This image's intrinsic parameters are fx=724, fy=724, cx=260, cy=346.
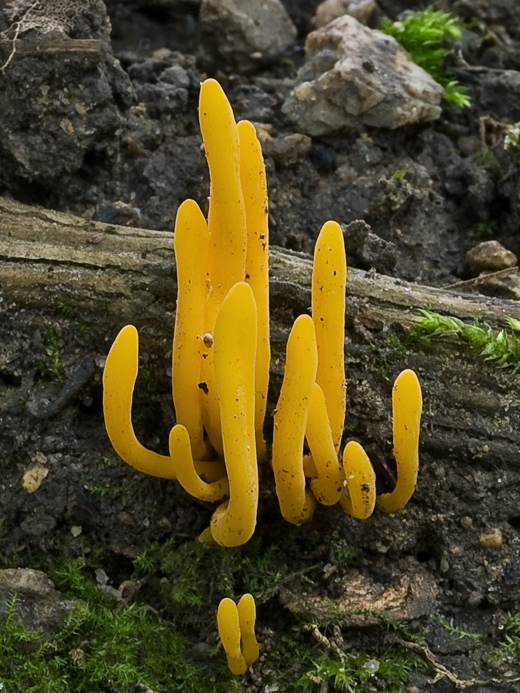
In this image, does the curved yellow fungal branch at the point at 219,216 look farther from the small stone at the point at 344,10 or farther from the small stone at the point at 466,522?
the small stone at the point at 344,10

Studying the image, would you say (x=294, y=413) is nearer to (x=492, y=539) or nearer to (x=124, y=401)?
(x=124, y=401)

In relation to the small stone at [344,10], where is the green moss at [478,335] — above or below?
below

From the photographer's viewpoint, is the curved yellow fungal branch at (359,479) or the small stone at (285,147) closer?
the curved yellow fungal branch at (359,479)

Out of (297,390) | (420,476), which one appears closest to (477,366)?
(420,476)

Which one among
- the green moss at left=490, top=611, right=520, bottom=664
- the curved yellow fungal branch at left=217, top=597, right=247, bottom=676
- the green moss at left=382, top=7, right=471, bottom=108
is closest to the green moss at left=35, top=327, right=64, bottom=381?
the curved yellow fungal branch at left=217, top=597, right=247, bottom=676

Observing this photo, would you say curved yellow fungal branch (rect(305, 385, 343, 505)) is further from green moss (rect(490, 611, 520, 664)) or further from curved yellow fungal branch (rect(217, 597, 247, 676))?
green moss (rect(490, 611, 520, 664))

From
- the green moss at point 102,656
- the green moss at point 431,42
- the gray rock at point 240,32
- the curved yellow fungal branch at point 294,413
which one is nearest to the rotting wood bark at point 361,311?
the curved yellow fungal branch at point 294,413
